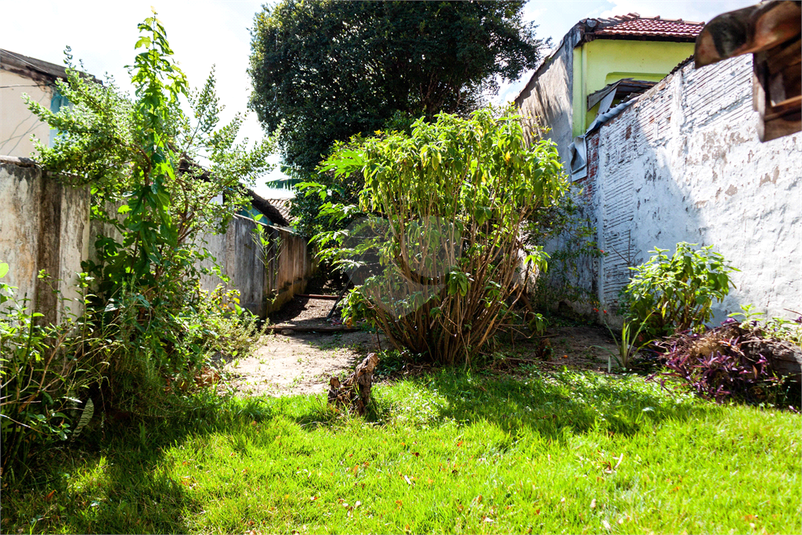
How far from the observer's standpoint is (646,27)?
9508 mm

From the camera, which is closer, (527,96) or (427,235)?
(427,235)

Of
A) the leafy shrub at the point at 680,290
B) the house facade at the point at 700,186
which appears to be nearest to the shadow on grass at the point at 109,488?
the house facade at the point at 700,186

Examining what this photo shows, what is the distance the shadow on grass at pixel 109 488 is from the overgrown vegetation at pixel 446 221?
2.45 metres

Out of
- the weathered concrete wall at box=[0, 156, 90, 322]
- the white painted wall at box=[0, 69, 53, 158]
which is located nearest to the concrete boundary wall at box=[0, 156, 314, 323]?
the weathered concrete wall at box=[0, 156, 90, 322]

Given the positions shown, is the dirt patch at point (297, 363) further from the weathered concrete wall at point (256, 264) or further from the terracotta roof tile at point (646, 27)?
the terracotta roof tile at point (646, 27)

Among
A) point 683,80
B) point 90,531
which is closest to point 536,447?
point 90,531

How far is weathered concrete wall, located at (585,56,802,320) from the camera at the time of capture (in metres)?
4.43

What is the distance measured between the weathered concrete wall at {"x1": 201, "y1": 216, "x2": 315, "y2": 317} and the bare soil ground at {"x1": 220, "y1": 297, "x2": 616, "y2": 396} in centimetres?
121

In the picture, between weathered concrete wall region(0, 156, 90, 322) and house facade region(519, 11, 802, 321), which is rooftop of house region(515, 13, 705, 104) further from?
weathered concrete wall region(0, 156, 90, 322)

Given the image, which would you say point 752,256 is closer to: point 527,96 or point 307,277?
point 527,96

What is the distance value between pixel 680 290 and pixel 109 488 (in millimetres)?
4923

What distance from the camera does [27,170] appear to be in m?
2.76

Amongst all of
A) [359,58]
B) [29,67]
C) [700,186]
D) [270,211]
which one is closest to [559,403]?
[700,186]

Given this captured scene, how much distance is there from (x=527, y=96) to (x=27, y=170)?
11956 millimetres
